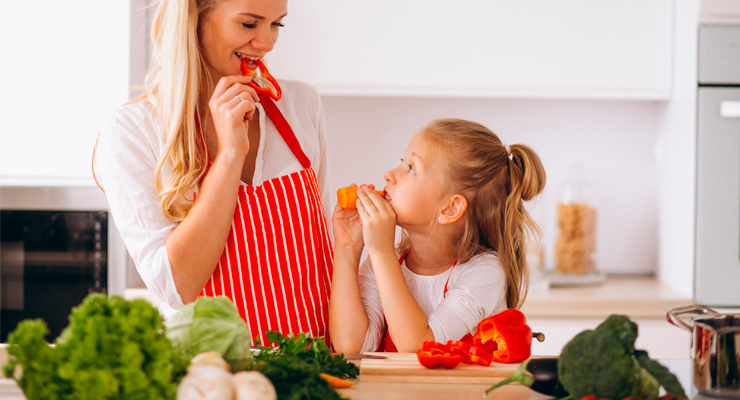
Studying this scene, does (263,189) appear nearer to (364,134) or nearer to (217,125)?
(217,125)

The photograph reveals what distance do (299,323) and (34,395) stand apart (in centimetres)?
71

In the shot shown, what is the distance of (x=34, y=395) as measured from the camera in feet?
2.19

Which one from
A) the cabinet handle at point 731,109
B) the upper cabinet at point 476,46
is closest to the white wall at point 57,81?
the upper cabinet at point 476,46

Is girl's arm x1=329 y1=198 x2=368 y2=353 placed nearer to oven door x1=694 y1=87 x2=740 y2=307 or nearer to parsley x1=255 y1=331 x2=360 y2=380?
parsley x1=255 y1=331 x2=360 y2=380

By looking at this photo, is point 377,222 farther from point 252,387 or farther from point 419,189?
point 252,387

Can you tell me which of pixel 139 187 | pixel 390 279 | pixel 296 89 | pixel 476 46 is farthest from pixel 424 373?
pixel 476 46

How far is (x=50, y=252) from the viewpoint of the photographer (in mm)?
2328

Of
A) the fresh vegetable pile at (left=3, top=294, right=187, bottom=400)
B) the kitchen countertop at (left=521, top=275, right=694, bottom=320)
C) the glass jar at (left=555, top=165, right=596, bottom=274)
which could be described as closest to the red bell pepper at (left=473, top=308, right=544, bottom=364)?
the fresh vegetable pile at (left=3, top=294, right=187, bottom=400)

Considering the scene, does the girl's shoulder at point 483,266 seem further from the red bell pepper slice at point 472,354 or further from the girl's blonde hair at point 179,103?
the girl's blonde hair at point 179,103

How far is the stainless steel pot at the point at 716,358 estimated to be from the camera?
83cm

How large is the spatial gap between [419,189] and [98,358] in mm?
875

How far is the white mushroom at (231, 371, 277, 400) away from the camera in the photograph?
2.27 feet

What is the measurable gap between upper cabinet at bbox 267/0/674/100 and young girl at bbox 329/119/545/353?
980 mm

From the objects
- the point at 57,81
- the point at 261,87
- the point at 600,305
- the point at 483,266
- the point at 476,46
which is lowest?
the point at 600,305
